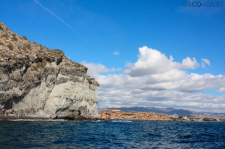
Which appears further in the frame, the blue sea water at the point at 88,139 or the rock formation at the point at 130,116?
the rock formation at the point at 130,116

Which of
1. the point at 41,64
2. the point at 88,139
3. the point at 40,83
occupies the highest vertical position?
the point at 41,64

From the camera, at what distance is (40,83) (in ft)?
156

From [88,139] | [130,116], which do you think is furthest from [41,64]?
[130,116]

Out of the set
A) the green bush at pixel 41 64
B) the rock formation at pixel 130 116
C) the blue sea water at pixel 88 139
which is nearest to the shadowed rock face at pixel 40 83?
the green bush at pixel 41 64

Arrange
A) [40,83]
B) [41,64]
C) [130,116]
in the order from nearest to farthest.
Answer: [40,83]
[41,64]
[130,116]

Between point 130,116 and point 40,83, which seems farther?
point 130,116

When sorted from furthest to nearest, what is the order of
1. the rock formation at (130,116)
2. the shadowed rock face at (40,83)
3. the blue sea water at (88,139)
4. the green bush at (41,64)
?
1. the rock formation at (130,116)
2. the green bush at (41,64)
3. the shadowed rock face at (40,83)
4. the blue sea water at (88,139)

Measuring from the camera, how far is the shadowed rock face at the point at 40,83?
38.5m

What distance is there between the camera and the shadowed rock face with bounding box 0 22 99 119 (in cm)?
3850

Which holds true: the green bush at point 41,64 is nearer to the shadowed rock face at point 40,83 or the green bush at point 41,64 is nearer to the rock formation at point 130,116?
the shadowed rock face at point 40,83

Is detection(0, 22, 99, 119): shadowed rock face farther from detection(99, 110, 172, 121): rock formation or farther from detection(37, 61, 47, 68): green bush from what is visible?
detection(99, 110, 172, 121): rock formation

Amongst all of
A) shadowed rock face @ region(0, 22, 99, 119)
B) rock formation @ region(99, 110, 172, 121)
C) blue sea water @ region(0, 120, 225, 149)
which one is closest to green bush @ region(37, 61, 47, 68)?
shadowed rock face @ region(0, 22, 99, 119)

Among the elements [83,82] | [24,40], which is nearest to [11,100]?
[24,40]

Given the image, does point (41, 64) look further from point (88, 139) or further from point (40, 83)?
point (88, 139)
